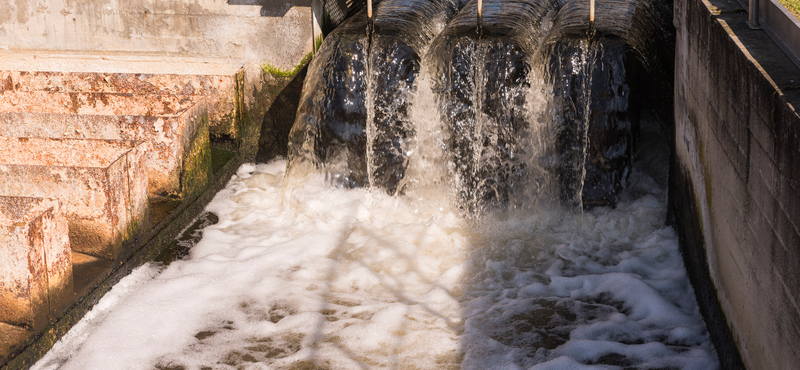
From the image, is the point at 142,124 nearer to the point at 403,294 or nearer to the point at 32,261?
the point at 32,261

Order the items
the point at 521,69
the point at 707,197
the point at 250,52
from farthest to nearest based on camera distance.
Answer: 1. the point at 250,52
2. the point at 521,69
3. the point at 707,197

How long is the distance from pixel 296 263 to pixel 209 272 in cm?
71

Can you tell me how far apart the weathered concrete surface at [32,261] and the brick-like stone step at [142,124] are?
192 cm

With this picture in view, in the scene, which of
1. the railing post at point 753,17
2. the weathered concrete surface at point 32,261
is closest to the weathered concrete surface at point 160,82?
the weathered concrete surface at point 32,261

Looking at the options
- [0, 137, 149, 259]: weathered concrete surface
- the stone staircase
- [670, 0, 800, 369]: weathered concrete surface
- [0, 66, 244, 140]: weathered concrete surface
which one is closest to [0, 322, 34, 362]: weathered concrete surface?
the stone staircase

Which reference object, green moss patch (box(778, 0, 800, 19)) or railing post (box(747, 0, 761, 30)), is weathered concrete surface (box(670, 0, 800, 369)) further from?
green moss patch (box(778, 0, 800, 19))

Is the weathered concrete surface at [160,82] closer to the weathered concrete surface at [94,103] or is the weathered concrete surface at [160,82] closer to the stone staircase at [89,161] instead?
the stone staircase at [89,161]

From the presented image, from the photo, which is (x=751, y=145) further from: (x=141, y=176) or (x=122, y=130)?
(x=122, y=130)

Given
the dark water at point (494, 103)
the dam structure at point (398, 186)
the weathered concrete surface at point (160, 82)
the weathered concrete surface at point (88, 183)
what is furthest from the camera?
the weathered concrete surface at point (160, 82)

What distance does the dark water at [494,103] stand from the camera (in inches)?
251

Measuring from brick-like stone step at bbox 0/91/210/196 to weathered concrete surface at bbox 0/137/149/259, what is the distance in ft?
2.15

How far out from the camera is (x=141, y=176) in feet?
17.7

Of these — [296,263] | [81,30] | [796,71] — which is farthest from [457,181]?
[81,30]

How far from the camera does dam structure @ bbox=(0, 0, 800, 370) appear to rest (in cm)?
406
